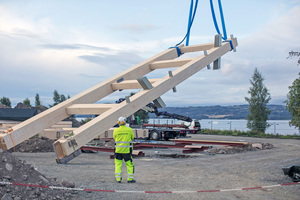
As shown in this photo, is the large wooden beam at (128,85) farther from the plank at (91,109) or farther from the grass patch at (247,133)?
the grass patch at (247,133)

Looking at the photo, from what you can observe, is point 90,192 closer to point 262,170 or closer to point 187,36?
point 262,170

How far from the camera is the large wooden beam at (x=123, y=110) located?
5.79 m

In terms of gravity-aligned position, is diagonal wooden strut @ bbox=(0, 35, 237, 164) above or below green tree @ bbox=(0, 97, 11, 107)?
below

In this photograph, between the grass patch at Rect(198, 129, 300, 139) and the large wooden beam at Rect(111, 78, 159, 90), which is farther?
the grass patch at Rect(198, 129, 300, 139)

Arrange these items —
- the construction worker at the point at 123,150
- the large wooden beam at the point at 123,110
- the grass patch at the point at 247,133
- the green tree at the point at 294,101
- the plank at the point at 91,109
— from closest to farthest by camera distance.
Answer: the large wooden beam at the point at 123,110
the plank at the point at 91,109
the construction worker at the point at 123,150
the grass patch at the point at 247,133
the green tree at the point at 294,101

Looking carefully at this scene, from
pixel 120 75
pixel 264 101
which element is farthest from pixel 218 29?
pixel 264 101

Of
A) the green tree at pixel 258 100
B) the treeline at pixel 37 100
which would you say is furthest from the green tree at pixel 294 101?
the treeline at pixel 37 100

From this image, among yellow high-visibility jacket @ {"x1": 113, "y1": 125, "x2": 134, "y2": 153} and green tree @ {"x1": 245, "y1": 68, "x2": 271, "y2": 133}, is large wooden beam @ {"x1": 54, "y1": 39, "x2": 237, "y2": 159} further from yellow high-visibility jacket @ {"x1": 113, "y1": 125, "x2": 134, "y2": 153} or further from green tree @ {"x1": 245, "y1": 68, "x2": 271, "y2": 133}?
green tree @ {"x1": 245, "y1": 68, "x2": 271, "y2": 133}

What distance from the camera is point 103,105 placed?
22.9ft

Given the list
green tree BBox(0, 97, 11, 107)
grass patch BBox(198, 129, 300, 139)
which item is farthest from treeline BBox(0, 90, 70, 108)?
grass patch BBox(198, 129, 300, 139)

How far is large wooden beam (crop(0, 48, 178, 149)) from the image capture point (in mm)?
6195

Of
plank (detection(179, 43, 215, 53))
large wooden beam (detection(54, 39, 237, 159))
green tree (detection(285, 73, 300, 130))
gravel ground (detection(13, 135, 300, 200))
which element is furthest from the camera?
green tree (detection(285, 73, 300, 130))

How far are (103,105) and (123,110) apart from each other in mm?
692

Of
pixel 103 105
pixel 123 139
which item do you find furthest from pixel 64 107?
pixel 123 139
